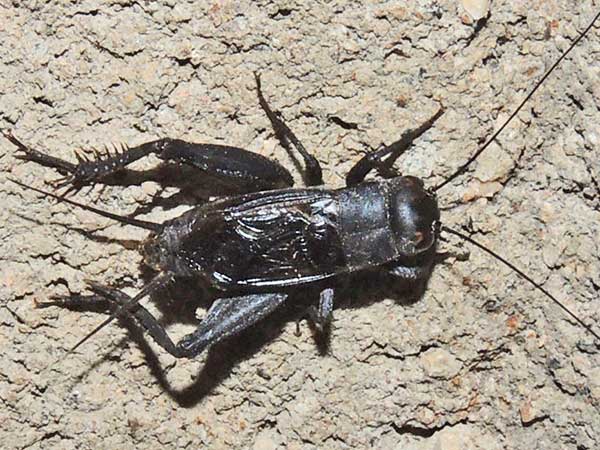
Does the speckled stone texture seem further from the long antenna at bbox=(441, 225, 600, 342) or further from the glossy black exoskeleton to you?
the glossy black exoskeleton

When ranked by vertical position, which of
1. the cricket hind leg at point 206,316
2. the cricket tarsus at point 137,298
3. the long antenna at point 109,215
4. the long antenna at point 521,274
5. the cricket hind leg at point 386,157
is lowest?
the long antenna at point 521,274

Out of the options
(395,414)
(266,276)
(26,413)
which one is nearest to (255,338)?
(266,276)

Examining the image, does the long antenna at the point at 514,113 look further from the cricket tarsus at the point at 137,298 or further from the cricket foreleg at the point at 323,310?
the cricket tarsus at the point at 137,298

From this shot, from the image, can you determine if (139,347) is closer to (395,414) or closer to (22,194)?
(22,194)

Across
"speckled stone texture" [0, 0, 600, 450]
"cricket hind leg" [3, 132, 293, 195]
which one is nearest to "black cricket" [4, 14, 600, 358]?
"cricket hind leg" [3, 132, 293, 195]

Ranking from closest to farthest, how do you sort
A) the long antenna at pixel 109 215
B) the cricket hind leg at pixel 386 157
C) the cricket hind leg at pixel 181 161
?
1. the long antenna at pixel 109 215
2. the cricket hind leg at pixel 181 161
3. the cricket hind leg at pixel 386 157

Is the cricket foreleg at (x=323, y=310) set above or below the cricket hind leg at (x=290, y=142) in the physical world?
below

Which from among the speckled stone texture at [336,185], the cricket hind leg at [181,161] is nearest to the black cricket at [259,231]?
the cricket hind leg at [181,161]
